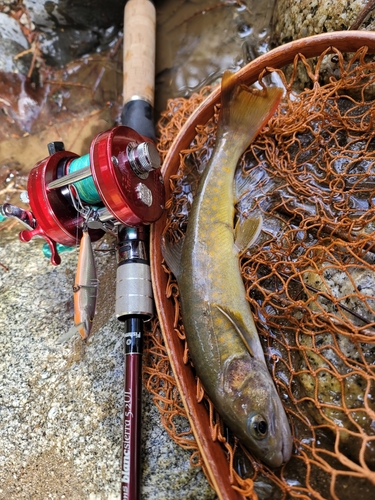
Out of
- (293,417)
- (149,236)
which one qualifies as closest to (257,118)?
(149,236)

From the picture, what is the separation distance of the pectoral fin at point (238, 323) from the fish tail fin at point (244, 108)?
965 mm

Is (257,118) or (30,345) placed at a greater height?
(257,118)

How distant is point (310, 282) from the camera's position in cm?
214

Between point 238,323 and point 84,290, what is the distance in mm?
783

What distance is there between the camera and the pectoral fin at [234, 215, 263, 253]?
2.15 m

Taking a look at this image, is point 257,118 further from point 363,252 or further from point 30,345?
point 30,345

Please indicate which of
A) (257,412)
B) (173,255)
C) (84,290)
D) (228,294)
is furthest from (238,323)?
(84,290)

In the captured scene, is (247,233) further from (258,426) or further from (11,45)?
(11,45)

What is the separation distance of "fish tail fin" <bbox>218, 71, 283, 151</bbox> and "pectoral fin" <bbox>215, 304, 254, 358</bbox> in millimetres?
965

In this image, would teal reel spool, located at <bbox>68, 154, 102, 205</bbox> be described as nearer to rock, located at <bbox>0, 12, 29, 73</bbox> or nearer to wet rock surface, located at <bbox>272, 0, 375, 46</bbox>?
wet rock surface, located at <bbox>272, 0, 375, 46</bbox>

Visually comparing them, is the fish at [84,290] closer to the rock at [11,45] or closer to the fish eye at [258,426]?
the fish eye at [258,426]

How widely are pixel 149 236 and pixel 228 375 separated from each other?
0.87 m

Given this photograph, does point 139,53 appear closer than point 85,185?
No

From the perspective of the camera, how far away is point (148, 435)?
209cm
